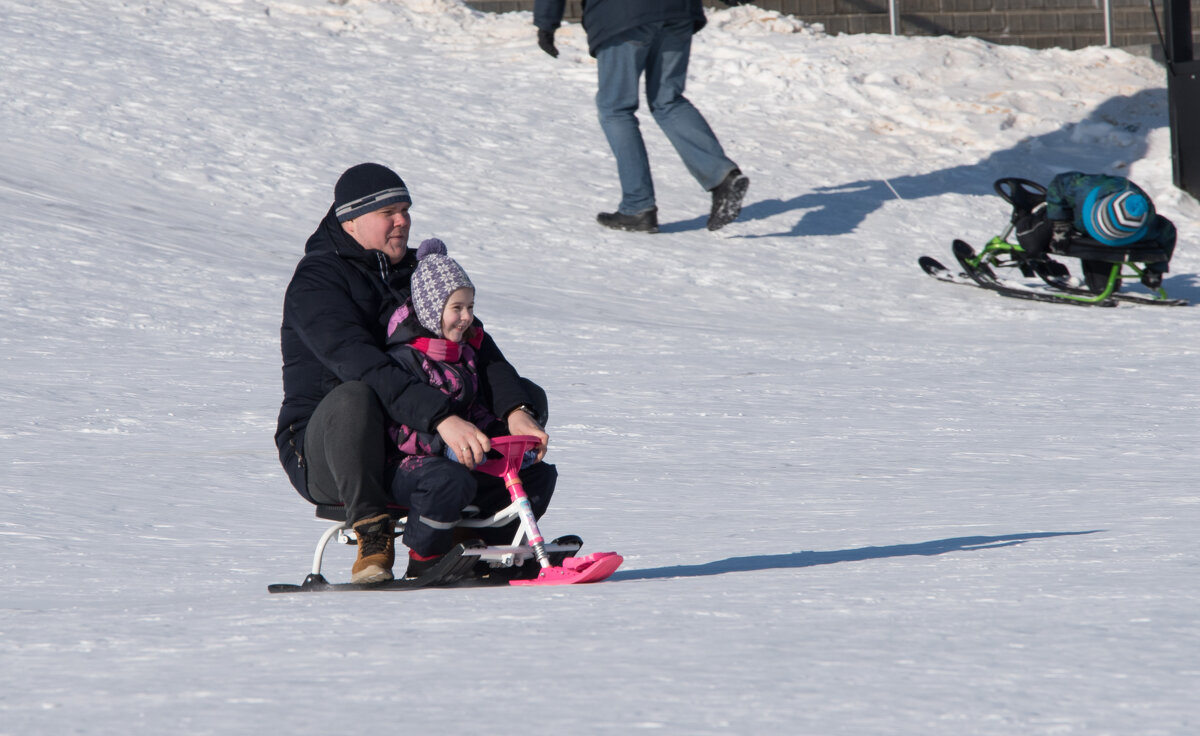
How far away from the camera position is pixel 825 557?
399 centimetres

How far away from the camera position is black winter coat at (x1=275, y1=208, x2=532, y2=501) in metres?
3.57

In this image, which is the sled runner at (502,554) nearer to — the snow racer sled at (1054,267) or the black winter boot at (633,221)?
the snow racer sled at (1054,267)

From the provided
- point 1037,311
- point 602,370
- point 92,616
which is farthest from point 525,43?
point 92,616

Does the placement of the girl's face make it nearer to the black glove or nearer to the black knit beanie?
the black knit beanie

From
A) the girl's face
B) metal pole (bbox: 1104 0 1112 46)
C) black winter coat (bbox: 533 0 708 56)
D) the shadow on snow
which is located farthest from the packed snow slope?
black winter coat (bbox: 533 0 708 56)

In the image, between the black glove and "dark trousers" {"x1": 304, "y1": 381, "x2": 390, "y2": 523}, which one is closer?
"dark trousers" {"x1": 304, "y1": 381, "x2": 390, "y2": 523}

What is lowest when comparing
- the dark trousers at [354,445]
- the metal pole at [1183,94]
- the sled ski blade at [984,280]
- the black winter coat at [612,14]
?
the sled ski blade at [984,280]

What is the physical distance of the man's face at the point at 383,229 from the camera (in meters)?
3.82

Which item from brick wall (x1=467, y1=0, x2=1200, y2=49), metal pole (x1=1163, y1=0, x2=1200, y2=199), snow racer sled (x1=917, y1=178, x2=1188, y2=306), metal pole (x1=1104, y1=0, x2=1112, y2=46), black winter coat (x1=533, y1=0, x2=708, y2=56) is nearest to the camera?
snow racer sled (x1=917, y1=178, x2=1188, y2=306)

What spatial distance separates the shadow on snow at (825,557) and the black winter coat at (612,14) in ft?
21.4

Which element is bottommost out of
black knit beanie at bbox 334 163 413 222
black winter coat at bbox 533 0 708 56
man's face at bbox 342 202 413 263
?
man's face at bbox 342 202 413 263

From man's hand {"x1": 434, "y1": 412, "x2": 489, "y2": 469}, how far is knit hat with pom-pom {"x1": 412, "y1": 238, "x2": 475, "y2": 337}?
0.85ft

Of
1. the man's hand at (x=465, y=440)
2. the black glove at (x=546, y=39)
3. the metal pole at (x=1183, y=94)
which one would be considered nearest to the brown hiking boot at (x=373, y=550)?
the man's hand at (x=465, y=440)

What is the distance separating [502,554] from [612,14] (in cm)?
700
